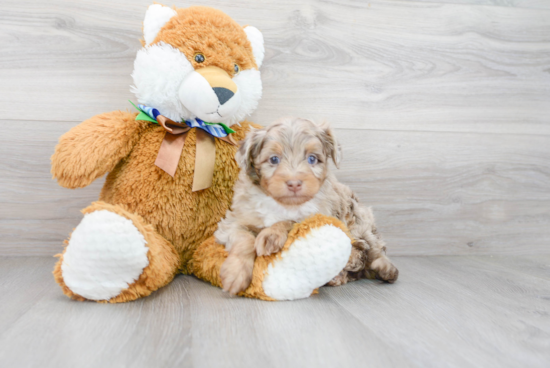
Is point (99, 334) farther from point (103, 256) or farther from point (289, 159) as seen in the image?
point (289, 159)

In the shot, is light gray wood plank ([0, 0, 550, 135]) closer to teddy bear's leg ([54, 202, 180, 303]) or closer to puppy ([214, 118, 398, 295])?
puppy ([214, 118, 398, 295])

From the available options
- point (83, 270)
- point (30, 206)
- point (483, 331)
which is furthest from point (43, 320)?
→ point (483, 331)

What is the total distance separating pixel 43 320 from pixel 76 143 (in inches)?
20.7

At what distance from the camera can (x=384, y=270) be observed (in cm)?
145

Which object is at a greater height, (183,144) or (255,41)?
(255,41)

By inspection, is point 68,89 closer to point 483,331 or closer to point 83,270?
point 83,270

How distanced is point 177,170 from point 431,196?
121 centimetres

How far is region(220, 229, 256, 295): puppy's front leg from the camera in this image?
1174 mm

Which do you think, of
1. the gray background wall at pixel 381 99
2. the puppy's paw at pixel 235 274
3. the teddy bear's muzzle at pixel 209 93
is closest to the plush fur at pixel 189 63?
the teddy bear's muzzle at pixel 209 93

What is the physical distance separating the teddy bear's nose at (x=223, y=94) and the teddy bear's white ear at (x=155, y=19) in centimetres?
31

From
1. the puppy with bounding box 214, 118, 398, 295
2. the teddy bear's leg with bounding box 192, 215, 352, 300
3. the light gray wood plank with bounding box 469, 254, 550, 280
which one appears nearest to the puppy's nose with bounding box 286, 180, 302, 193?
the puppy with bounding box 214, 118, 398, 295

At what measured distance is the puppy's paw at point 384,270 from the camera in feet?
4.75

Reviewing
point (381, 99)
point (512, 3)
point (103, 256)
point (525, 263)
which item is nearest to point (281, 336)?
point (103, 256)

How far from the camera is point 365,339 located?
0.98 m
